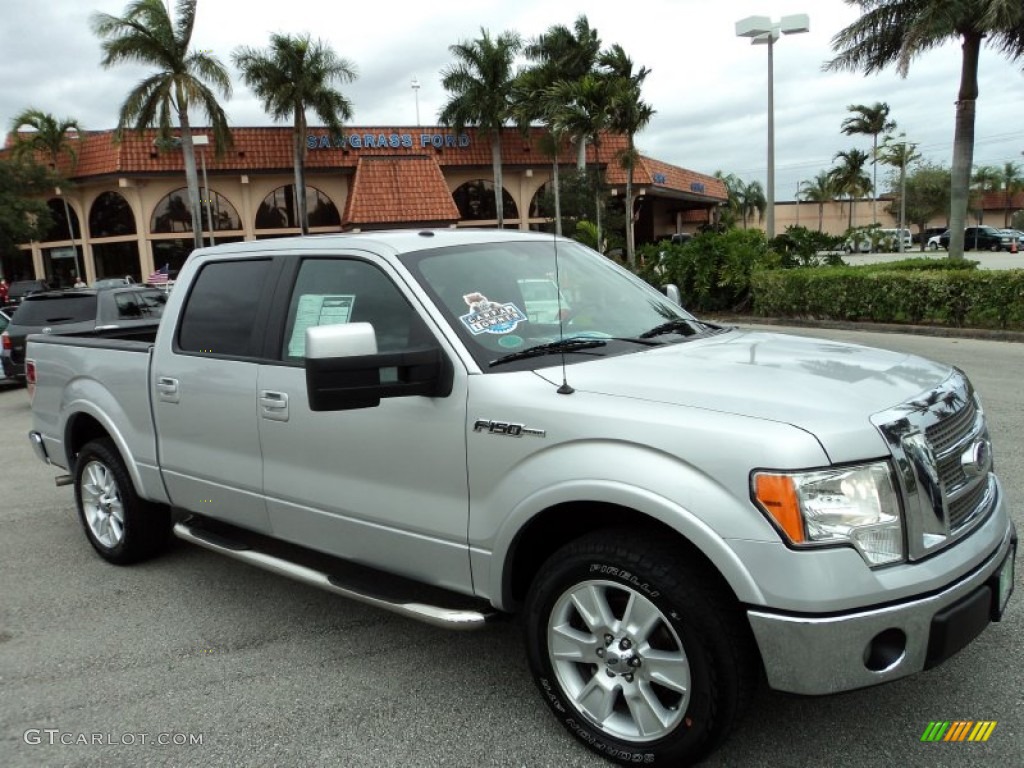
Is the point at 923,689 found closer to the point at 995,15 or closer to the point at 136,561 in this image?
the point at 136,561

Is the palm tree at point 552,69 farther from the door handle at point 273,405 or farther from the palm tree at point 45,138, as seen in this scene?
the door handle at point 273,405

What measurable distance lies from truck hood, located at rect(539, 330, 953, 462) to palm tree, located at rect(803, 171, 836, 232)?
78240 millimetres

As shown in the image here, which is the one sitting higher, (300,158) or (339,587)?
(300,158)

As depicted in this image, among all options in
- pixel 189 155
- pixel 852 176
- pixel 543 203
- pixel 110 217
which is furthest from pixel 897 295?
pixel 852 176

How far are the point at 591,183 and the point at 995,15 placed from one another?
19805 millimetres

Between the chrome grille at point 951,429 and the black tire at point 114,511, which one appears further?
the black tire at point 114,511

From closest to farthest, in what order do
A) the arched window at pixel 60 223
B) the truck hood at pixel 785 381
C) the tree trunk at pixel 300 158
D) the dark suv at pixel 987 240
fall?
the truck hood at pixel 785 381 < the tree trunk at pixel 300 158 < the arched window at pixel 60 223 < the dark suv at pixel 987 240

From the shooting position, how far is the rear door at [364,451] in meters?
3.12

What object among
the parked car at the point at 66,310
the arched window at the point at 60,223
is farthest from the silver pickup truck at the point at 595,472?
the arched window at the point at 60,223

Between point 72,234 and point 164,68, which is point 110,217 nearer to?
point 72,234

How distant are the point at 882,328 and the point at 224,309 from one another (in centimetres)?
1419

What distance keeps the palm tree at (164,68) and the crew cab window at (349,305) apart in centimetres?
2974

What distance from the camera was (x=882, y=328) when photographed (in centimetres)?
1556

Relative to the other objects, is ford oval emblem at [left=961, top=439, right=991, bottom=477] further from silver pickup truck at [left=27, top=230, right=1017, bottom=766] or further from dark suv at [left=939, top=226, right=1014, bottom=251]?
dark suv at [left=939, top=226, right=1014, bottom=251]
